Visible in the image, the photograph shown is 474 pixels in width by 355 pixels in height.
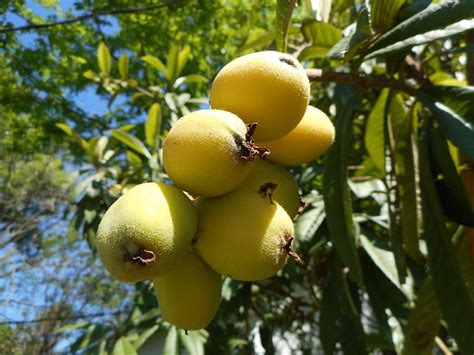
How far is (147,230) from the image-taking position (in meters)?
0.65

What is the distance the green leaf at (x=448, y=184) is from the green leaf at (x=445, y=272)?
4 centimetres

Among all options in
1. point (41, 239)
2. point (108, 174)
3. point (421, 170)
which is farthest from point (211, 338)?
point (41, 239)

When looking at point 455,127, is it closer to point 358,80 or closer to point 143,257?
point 358,80

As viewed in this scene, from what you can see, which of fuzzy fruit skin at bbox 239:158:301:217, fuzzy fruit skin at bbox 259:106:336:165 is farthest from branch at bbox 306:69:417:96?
fuzzy fruit skin at bbox 239:158:301:217

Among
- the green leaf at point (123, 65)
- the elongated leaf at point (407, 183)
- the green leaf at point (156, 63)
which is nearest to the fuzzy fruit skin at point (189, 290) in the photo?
the elongated leaf at point (407, 183)

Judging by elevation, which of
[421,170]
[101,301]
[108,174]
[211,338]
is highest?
[421,170]

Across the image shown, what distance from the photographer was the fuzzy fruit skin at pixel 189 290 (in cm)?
74

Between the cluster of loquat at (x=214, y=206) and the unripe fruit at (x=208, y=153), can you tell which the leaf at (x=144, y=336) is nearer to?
the cluster of loquat at (x=214, y=206)

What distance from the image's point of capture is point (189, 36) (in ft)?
14.4

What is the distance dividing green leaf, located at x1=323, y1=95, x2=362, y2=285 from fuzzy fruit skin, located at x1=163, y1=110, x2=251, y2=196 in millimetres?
612

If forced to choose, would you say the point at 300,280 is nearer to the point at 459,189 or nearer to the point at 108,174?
the point at 108,174

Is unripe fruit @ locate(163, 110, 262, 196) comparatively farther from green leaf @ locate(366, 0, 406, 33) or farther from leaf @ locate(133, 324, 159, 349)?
leaf @ locate(133, 324, 159, 349)

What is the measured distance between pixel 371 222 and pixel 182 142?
177cm

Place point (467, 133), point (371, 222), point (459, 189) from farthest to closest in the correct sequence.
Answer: point (371, 222), point (459, 189), point (467, 133)
